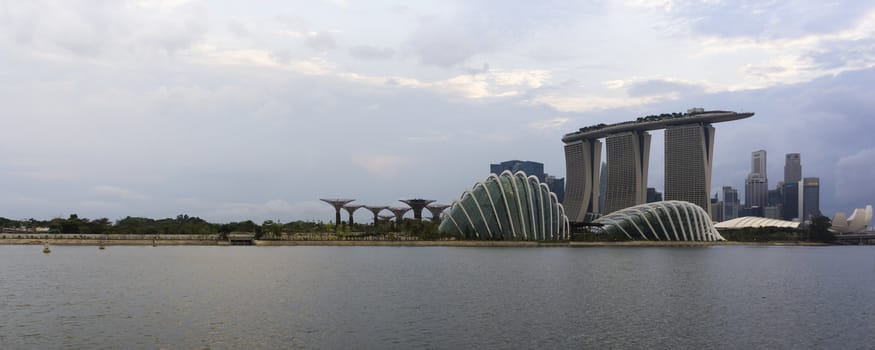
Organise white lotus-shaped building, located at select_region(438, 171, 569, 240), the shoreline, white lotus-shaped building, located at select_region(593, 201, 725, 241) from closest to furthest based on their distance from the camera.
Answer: the shoreline → white lotus-shaped building, located at select_region(438, 171, 569, 240) → white lotus-shaped building, located at select_region(593, 201, 725, 241)

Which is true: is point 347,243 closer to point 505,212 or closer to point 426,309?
point 505,212

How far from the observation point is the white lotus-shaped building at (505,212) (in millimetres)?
144875

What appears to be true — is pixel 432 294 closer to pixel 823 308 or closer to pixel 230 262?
pixel 823 308

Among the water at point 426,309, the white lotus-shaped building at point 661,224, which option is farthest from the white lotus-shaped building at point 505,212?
the water at point 426,309

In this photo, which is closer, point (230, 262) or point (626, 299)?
point (626, 299)

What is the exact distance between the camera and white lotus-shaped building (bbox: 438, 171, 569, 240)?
145 metres

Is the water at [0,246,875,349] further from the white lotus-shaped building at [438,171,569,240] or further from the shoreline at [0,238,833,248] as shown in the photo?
the white lotus-shaped building at [438,171,569,240]

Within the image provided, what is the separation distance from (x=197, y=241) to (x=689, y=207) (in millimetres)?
108307

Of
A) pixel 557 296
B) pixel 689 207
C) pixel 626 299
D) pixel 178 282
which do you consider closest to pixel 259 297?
pixel 178 282

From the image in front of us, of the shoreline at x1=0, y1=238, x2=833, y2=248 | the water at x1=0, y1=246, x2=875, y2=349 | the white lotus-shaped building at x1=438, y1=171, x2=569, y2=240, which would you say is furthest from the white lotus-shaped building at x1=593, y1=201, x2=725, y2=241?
the water at x1=0, y1=246, x2=875, y2=349

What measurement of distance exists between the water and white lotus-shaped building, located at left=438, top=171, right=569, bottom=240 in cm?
7038

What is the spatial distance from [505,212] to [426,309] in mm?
102990

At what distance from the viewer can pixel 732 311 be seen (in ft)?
144

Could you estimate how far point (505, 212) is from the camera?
145 m
